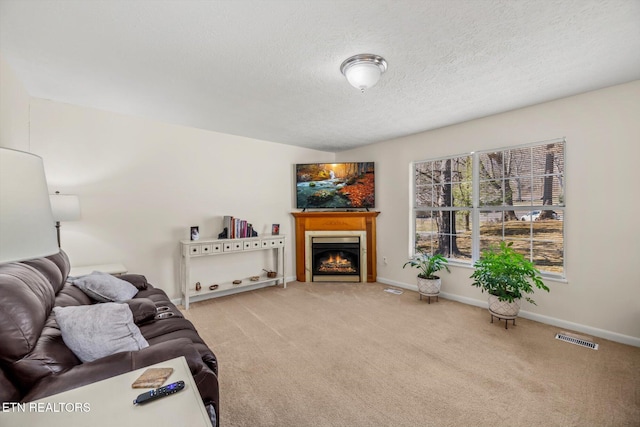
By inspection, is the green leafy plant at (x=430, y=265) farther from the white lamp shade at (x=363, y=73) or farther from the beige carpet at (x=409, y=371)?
the white lamp shade at (x=363, y=73)

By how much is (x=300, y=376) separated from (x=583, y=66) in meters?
3.37

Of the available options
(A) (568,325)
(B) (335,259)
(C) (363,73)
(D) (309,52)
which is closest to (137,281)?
(D) (309,52)

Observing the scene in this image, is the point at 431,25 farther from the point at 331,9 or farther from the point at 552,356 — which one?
the point at 552,356

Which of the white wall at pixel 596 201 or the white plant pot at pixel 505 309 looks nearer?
the white wall at pixel 596 201

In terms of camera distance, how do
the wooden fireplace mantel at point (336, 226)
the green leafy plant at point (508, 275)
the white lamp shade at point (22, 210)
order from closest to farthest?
the white lamp shade at point (22, 210) < the green leafy plant at point (508, 275) < the wooden fireplace mantel at point (336, 226)

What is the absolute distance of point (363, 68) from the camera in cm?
210

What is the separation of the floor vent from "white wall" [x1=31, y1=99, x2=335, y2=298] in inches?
153

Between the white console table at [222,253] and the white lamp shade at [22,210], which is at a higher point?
the white lamp shade at [22,210]

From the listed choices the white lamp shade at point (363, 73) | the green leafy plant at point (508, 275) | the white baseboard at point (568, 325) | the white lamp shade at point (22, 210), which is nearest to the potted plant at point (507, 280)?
the green leafy plant at point (508, 275)

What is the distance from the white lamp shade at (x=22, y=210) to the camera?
0.58 metres

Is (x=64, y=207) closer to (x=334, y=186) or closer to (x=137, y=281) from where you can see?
(x=137, y=281)

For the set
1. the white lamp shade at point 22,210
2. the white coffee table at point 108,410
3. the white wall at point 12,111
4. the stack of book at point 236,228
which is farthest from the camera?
the stack of book at point 236,228

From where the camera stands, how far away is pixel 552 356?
7.88ft

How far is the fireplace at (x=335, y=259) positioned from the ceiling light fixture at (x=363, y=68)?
10.1 feet
